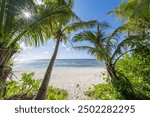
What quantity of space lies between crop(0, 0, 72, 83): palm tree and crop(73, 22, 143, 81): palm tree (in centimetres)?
300

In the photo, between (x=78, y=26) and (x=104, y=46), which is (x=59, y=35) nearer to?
(x=78, y=26)

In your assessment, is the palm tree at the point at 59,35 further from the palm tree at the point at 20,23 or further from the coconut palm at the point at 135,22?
the palm tree at the point at 20,23

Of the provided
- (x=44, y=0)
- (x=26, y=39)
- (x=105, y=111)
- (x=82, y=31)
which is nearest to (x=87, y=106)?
(x=105, y=111)

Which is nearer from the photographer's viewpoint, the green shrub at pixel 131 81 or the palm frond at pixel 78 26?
the green shrub at pixel 131 81

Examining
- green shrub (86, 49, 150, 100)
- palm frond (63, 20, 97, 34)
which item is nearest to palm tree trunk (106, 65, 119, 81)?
green shrub (86, 49, 150, 100)

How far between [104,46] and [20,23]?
4108mm

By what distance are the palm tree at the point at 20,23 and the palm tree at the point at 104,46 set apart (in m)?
3.00

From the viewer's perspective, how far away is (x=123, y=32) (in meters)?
8.68

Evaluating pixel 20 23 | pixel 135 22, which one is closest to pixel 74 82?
pixel 135 22

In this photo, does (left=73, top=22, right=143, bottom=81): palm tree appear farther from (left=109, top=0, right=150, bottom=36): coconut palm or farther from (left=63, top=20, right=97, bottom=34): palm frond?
(left=109, top=0, right=150, bottom=36): coconut palm

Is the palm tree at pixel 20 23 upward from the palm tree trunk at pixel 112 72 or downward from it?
upward

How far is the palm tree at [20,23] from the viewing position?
4801 mm

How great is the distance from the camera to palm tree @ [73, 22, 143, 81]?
8062 mm

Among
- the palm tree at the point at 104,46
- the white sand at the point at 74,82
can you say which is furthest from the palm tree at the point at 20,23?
the white sand at the point at 74,82
